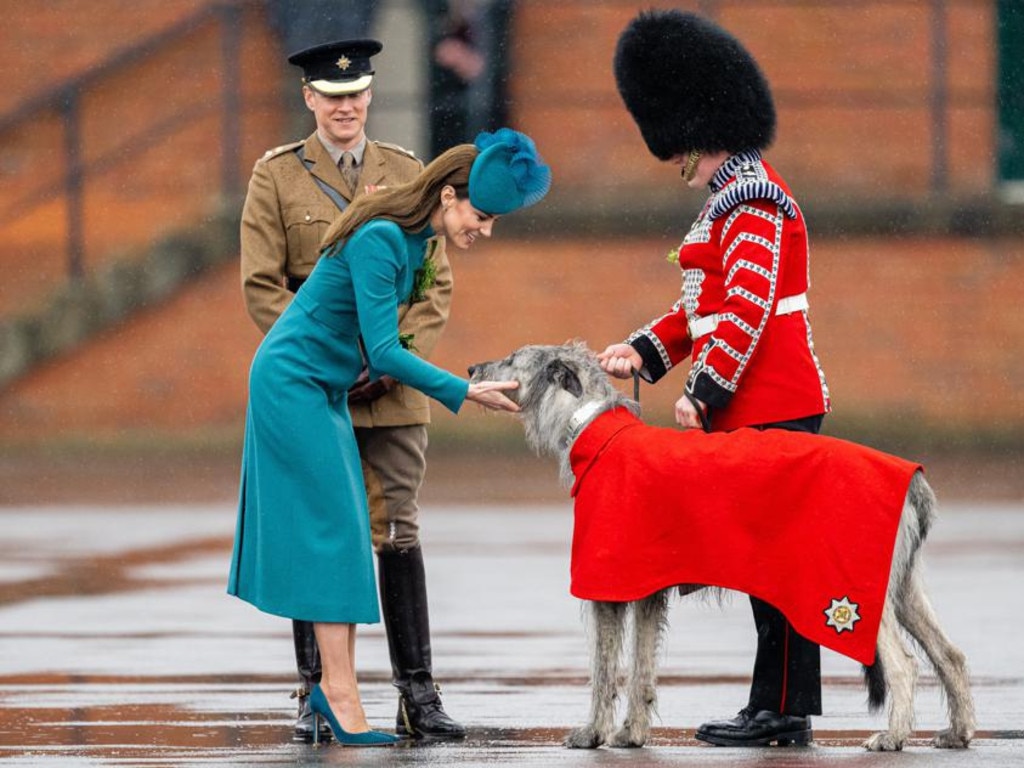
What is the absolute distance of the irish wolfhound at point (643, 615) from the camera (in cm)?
754

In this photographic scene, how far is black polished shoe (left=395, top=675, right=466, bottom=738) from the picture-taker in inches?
316

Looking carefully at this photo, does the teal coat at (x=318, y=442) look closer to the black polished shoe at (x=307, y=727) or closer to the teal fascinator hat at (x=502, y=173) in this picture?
the teal fascinator hat at (x=502, y=173)

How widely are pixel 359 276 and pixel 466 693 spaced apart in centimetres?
219

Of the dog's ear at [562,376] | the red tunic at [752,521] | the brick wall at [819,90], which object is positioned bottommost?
the red tunic at [752,521]

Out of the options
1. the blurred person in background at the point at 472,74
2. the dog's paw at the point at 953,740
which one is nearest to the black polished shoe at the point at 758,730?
the dog's paw at the point at 953,740

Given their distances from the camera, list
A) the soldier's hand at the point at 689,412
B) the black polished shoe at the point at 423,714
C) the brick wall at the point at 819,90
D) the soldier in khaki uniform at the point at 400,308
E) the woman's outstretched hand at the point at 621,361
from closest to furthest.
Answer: the soldier's hand at the point at 689,412
the black polished shoe at the point at 423,714
the woman's outstretched hand at the point at 621,361
the soldier in khaki uniform at the point at 400,308
the brick wall at the point at 819,90

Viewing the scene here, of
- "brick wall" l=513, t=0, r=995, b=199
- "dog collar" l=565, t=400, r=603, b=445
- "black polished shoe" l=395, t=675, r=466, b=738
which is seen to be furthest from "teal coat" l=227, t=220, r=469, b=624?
"brick wall" l=513, t=0, r=995, b=199

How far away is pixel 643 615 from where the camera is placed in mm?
7738

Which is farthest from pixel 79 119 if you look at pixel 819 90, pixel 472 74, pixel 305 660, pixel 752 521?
pixel 752 521

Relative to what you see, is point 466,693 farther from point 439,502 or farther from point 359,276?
point 439,502

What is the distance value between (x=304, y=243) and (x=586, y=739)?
2.06 m

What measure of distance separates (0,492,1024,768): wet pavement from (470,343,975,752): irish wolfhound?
0.15 m

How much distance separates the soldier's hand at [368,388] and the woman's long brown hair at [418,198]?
24.3 inches

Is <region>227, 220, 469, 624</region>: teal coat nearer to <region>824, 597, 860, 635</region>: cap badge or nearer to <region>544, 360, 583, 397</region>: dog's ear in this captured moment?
<region>544, 360, 583, 397</region>: dog's ear
